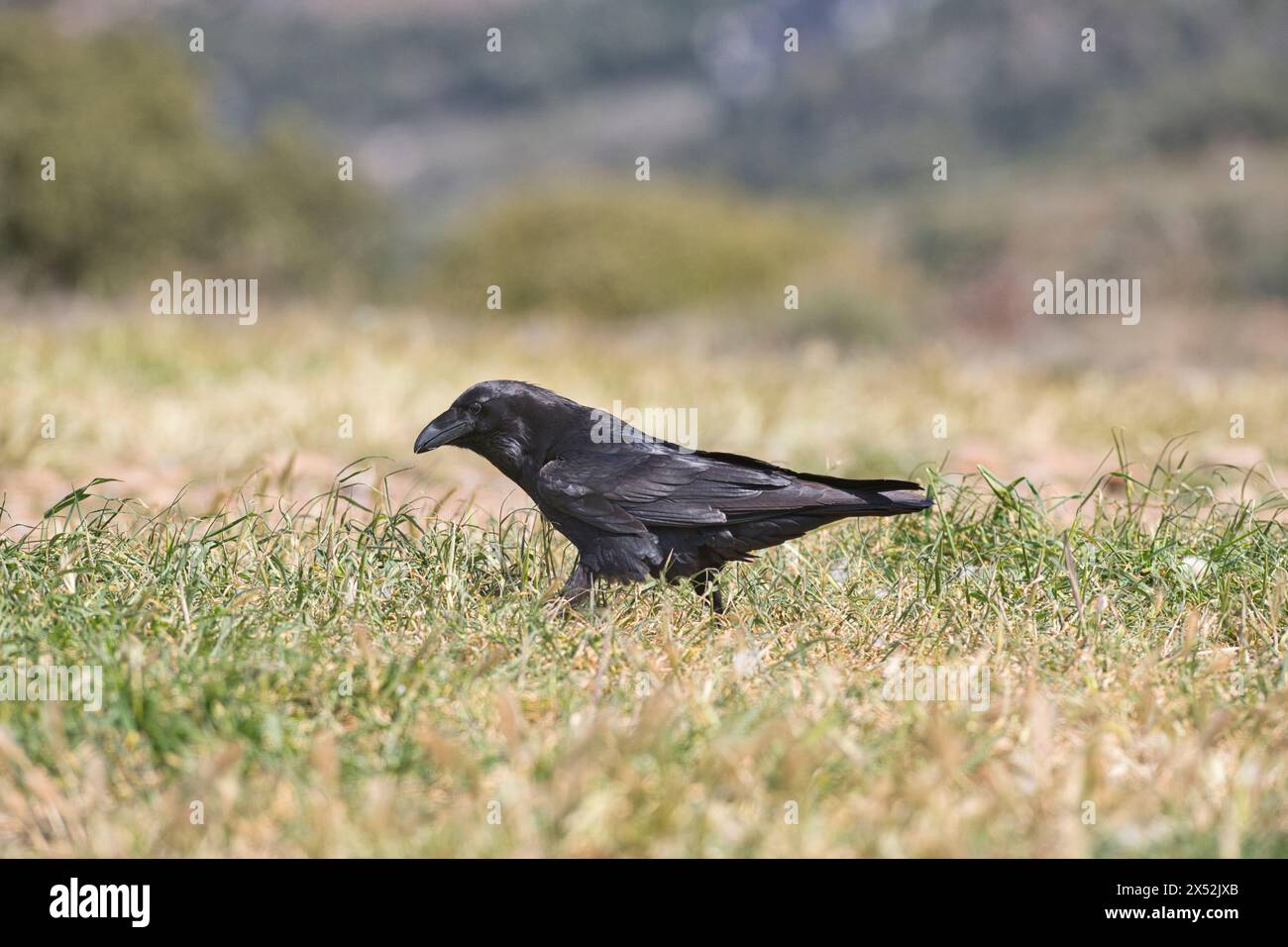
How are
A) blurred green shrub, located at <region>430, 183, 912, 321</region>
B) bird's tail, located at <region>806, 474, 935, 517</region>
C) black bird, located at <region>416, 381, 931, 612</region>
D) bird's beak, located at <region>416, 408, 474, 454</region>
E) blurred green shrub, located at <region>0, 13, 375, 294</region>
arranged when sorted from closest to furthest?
bird's tail, located at <region>806, 474, 935, 517</region>
black bird, located at <region>416, 381, 931, 612</region>
bird's beak, located at <region>416, 408, 474, 454</region>
blurred green shrub, located at <region>0, 13, 375, 294</region>
blurred green shrub, located at <region>430, 183, 912, 321</region>

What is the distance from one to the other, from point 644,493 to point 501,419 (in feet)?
1.62

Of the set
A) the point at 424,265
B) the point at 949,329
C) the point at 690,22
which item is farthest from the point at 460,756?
the point at 690,22

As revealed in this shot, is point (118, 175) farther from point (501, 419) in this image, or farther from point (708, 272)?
point (501, 419)

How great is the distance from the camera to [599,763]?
97.1 inches

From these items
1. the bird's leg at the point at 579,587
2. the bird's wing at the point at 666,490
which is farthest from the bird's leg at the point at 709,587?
the bird's leg at the point at 579,587

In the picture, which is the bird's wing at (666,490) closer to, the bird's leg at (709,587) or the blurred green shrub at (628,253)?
the bird's leg at (709,587)

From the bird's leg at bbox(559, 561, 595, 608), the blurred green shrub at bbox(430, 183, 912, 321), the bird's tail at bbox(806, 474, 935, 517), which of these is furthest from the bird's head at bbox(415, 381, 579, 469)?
the blurred green shrub at bbox(430, 183, 912, 321)

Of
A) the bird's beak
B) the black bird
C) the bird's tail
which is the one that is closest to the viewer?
the bird's tail

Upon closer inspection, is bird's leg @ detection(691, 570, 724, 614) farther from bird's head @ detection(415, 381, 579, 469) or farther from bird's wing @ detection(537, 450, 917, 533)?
bird's head @ detection(415, 381, 579, 469)

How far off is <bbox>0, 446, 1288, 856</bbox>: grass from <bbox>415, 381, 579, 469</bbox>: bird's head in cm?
27

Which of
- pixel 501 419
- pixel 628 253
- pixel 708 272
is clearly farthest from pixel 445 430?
pixel 708 272

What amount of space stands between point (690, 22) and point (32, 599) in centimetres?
13133

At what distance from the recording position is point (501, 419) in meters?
3.82

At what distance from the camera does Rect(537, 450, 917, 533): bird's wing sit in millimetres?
3537
